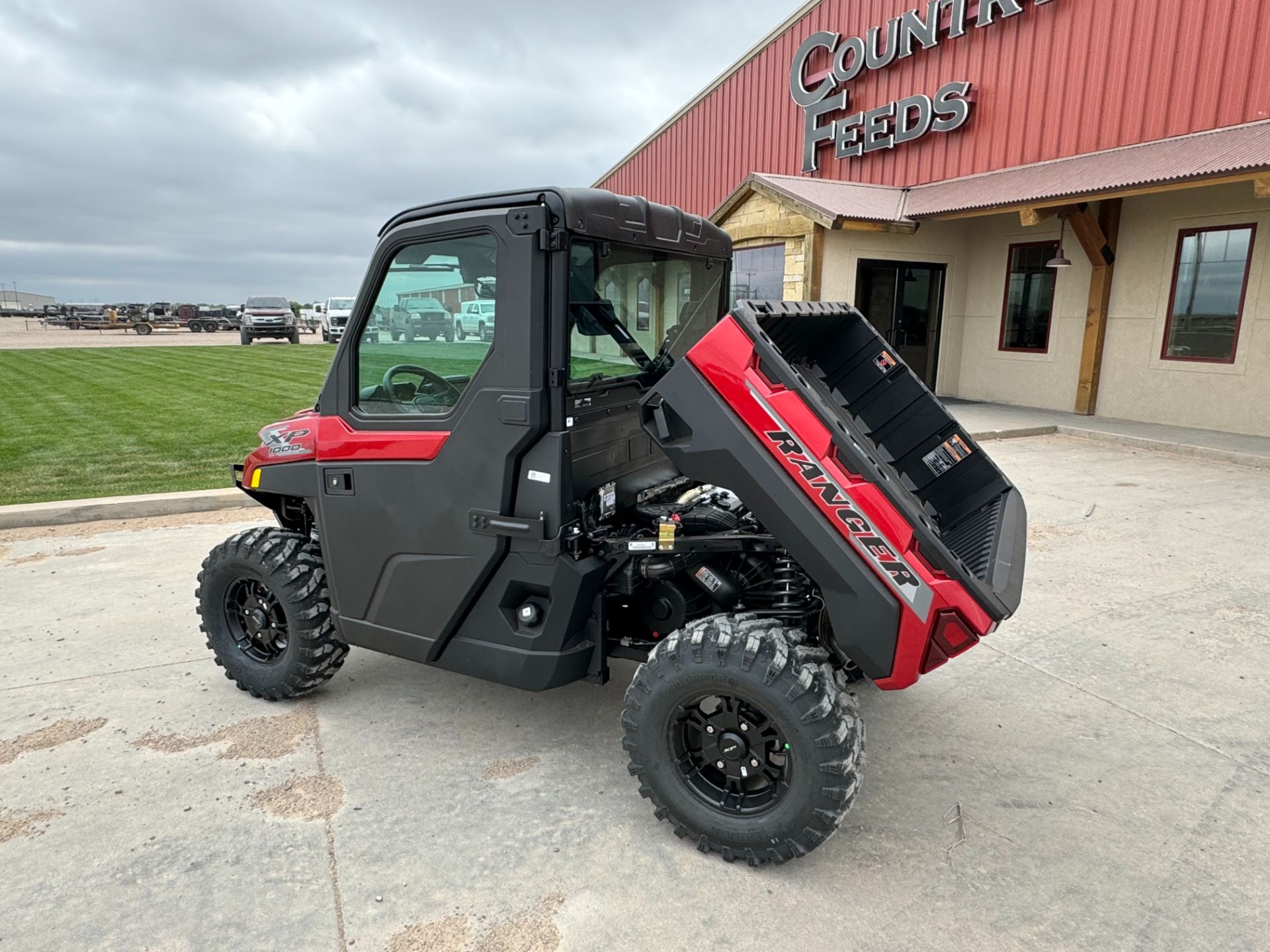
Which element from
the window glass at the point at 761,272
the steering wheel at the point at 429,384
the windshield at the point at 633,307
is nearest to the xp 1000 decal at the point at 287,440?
the steering wheel at the point at 429,384

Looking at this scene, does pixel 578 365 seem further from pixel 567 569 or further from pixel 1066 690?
pixel 1066 690

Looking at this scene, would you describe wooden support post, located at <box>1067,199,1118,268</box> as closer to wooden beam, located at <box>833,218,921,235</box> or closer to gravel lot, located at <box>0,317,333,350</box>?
wooden beam, located at <box>833,218,921,235</box>

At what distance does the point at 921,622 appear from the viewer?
239cm

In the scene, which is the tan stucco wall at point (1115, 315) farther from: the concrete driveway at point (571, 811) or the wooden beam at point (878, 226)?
the concrete driveway at point (571, 811)

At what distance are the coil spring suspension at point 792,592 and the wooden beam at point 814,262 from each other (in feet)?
34.5

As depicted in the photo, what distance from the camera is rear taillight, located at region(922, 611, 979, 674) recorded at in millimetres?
2414

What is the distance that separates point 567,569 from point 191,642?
8.80 feet

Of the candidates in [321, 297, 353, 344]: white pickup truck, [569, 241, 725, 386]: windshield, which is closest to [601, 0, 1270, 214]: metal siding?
[569, 241, 725, 386]: windshield

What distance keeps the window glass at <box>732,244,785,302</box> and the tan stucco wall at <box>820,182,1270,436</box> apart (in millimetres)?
891

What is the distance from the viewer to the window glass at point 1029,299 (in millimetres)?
13086

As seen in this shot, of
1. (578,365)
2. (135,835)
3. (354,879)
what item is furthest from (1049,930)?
(135,835)

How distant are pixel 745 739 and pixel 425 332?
1.86 meters

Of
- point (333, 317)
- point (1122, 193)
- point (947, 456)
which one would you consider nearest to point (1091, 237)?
point (1122, 193)

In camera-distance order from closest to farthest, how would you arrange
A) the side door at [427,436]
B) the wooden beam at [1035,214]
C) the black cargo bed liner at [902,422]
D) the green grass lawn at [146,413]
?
the side door at [427,436] < the black cargo bed liner at [902,422] < the green grass lawn at [146,413] < the wooden beam at [1035,214]
